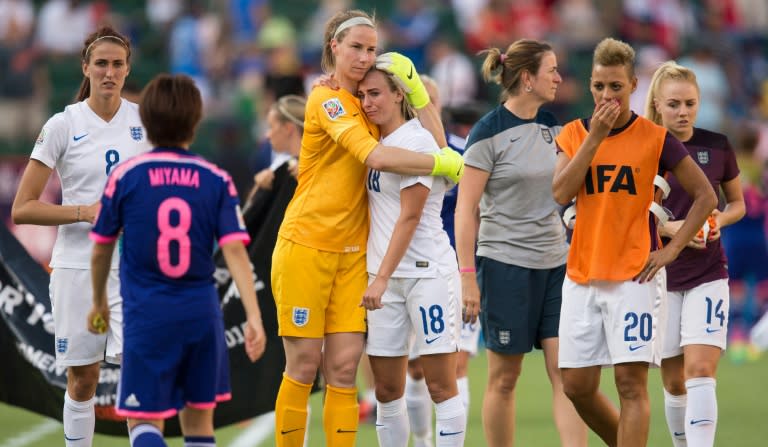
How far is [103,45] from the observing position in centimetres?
707

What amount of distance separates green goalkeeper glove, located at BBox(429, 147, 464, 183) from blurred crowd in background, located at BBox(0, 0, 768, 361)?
12.0m

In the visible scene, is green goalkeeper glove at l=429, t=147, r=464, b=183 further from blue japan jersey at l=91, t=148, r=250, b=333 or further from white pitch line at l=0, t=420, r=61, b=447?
white pitch line at l=0, t=420, r=61, b=447

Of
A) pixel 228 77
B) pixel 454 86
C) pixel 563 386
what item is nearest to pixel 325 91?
pixel 563 386

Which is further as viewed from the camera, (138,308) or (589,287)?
(589,287)

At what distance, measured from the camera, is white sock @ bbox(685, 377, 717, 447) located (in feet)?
23.3

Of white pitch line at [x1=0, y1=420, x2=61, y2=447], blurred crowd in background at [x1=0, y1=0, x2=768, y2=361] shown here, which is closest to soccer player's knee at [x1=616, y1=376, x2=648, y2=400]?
white pitch line at [x1=0, y1=420, x2=61, y2=447]

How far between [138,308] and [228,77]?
15.1 m

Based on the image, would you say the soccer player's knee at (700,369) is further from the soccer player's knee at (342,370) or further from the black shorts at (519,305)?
the soccer player's knee at (342,370)

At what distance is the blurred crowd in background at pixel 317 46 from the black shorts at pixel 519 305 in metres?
11.3

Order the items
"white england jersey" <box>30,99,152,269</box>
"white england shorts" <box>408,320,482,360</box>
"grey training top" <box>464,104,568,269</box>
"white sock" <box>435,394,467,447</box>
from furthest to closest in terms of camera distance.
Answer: "white england shorts" <box>408,320,482,360</box>, "grey training top" <box>464,104,568,269</box>, "white england jersey" <box>30,99,152,269</box>, "white sock" <box>435,394,467,447</box>

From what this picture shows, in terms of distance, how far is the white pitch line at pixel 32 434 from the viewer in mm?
9211

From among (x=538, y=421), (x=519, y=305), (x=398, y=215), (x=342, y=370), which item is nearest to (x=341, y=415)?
(x=342, y=370)

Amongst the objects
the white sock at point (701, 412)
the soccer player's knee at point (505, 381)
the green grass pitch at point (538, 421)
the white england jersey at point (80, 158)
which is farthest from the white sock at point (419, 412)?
the white england jersey at point (80, 158)

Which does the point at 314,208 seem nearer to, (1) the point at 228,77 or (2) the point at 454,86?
(2) the point at 454,86
